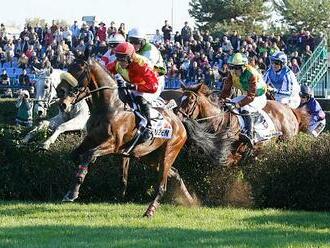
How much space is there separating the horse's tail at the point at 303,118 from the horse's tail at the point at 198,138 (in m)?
3.67

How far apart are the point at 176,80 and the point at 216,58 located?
1872 mm

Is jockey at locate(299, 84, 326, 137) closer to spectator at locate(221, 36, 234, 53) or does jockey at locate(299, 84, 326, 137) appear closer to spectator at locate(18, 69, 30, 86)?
spectator at locate(221, 36, 234, 53)

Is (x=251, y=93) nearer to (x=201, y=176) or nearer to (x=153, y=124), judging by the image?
(x=201, y=176)

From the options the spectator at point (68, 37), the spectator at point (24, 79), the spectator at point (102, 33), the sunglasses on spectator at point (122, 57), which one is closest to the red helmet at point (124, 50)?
the sunglasses on spectator at point (122, 57)

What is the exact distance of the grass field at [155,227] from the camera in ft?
26.0

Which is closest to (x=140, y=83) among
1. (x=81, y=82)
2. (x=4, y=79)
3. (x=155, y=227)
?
(x=81, y=82)

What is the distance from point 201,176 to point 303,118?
395 cm

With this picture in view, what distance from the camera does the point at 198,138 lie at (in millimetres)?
11594

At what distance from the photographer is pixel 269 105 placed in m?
14.0

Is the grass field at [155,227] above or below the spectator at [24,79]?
above

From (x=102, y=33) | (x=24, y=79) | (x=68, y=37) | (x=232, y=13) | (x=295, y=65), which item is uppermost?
(x=295, y=65)

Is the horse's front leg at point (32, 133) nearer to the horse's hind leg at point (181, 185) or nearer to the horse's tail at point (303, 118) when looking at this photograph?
the horse's hind leg at point (181, 185)

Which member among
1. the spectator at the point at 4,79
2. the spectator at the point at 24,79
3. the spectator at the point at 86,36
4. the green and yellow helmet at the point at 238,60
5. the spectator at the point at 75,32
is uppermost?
the green and yellow helmet at the point at 238,60

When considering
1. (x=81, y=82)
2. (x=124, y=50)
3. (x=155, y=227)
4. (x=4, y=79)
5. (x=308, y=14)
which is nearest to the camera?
(x=155, y=227)
